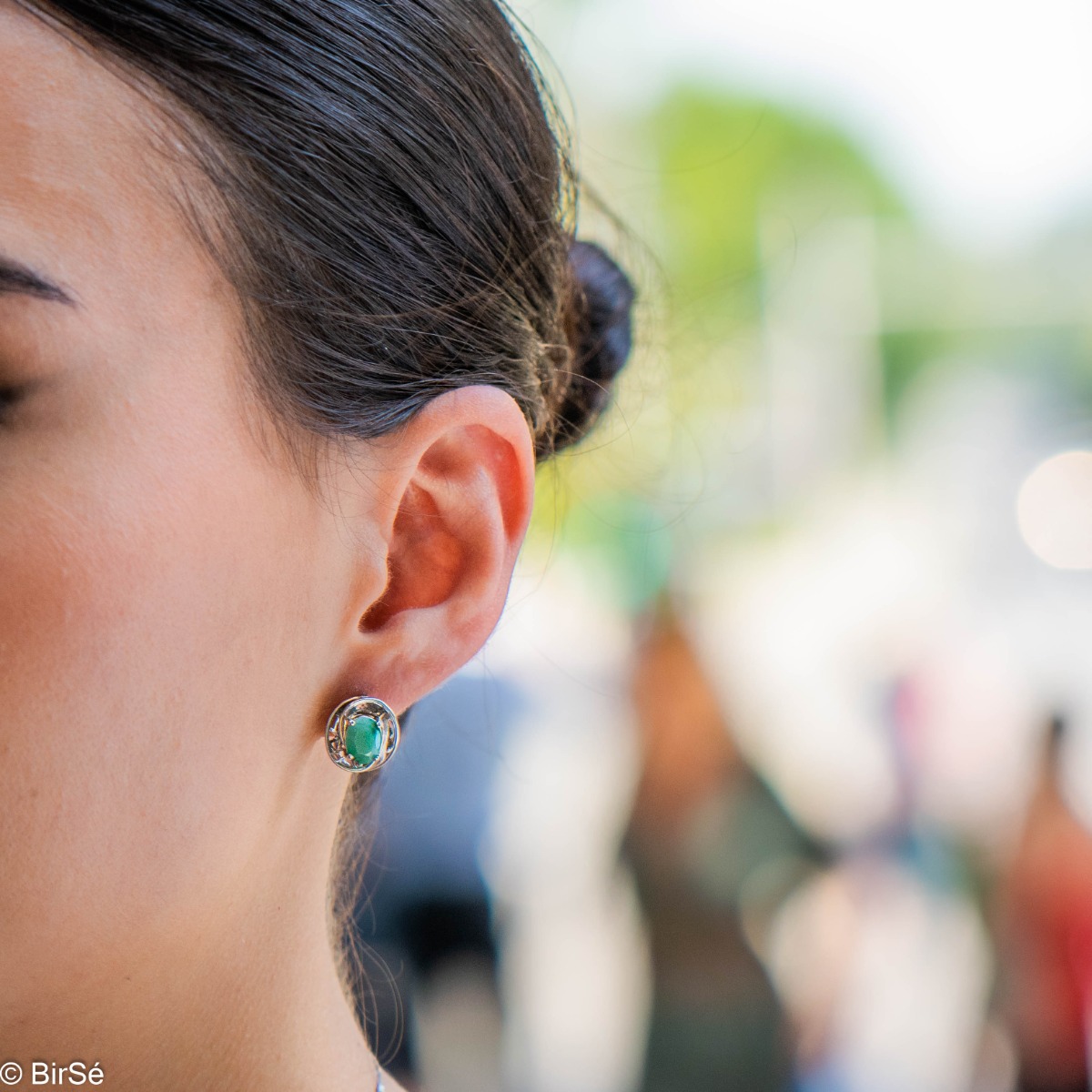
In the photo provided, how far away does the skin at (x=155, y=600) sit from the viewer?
89cm

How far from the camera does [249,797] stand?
100 cm

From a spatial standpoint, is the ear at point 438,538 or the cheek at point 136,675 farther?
the ear at point 438,538

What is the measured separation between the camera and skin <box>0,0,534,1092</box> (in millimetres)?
892

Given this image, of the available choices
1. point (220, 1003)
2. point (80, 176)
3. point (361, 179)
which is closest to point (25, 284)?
point (80, 176)

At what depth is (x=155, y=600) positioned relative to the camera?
92 centimetres

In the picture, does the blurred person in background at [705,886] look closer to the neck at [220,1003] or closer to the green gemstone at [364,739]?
the neck at [220,1003]

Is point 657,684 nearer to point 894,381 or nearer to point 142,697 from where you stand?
point 142,697

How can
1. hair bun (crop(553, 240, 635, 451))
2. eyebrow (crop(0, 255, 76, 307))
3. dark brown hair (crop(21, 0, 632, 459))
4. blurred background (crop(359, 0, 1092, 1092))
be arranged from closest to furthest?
eyebrow (crop(0, 255, 76, 307)), dark brown hair (crop(21, 0, 632, 459)), hair bun (crop(553, 240, 635, 451)), blurred background (crop(359, 0, 1092, 1092))

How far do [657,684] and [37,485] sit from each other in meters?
2.75

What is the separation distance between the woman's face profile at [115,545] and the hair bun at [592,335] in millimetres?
516

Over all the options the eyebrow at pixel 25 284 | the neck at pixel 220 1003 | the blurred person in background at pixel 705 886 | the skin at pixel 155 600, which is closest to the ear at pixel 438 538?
the skin at pixel 155 600

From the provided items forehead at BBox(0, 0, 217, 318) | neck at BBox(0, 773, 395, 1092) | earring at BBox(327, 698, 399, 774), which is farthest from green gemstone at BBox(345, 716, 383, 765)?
forehead at BBox(0, 0, 217, 318)

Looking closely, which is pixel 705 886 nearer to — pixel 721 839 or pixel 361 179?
pixel 721 839

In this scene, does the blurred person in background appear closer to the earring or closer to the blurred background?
the blurred background
